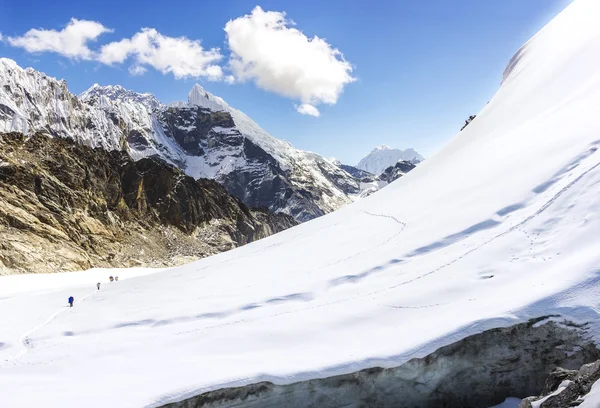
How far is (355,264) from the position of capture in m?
14.6

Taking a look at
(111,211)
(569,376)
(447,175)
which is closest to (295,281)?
(569,376)

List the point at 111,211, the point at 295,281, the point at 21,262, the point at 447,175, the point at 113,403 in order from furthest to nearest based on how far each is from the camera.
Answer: the point at 111,211
the point at 21,262
the point at 447,175
the point at 295,281
the point at 113,403

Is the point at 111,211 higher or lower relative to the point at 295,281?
higher

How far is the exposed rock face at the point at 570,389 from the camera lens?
6.68 m

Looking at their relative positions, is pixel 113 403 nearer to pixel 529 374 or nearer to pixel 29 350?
pixel 29 350

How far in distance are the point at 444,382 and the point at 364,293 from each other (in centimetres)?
343

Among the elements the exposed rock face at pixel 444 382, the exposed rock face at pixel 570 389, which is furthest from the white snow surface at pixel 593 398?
the exposed rock face at pixel 444 382

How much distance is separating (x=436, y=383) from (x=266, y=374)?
3715mm

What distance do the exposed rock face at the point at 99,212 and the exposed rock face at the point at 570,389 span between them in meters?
54.3

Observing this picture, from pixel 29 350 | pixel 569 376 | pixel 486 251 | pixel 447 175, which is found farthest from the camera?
pixel 447 175

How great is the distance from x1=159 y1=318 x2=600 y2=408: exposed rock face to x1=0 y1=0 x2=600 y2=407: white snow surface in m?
0.28

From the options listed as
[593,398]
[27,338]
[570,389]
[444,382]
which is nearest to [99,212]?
[27,338]

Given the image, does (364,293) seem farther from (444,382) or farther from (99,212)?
(99,212)

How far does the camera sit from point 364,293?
12.3 meters
